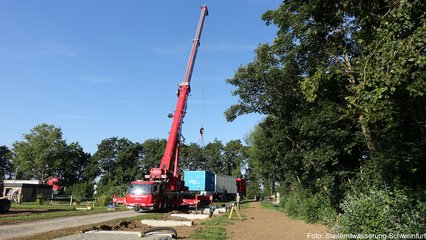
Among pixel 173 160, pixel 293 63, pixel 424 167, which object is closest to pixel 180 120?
pixel 173 160

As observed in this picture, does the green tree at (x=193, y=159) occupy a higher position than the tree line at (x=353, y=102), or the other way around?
the green tree at (x=193, y=159)

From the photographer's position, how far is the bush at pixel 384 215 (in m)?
9.33

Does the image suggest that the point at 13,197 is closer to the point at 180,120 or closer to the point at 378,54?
the point at 180,120

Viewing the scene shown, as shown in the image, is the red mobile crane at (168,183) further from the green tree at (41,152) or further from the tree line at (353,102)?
the green tree at (41,152)

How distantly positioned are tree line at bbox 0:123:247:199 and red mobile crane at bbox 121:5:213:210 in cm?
4093

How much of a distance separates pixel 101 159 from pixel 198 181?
71.0 meters

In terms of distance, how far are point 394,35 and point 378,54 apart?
Answer: 0.48 metres

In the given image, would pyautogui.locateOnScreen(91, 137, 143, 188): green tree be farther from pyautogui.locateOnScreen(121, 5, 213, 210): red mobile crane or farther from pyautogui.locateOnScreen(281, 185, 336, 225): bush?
pyautogui.locateOnScreen(281, 185, 336, 225): bush

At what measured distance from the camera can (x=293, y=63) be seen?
17.4 m

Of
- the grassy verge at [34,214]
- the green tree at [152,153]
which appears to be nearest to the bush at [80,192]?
the grassy verge at [34,214]

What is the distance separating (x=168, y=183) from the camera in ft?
85.9

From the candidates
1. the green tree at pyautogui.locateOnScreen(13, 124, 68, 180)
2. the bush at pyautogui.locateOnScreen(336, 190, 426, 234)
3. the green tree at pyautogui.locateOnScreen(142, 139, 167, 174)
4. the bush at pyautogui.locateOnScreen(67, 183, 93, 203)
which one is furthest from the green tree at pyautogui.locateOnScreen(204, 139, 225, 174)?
the bush at pyautogui.locateOnScreen(336, 190, 426, 234)

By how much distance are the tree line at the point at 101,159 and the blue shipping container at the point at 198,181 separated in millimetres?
25157

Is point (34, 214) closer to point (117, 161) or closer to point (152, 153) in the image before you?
point (117, 161)
